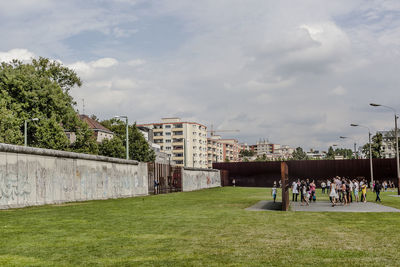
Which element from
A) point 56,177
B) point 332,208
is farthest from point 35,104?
point 332,208

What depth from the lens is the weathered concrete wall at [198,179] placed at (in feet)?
197

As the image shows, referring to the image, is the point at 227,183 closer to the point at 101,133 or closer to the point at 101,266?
the point at 101,133

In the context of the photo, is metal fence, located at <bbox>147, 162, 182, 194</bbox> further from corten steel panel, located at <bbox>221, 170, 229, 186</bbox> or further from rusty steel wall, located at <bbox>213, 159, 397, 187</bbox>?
rusty steel wall, located at <bbox>213, 159, 397, 187</bbox>

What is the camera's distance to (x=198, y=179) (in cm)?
6844

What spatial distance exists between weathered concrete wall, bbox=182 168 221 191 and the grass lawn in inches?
1685

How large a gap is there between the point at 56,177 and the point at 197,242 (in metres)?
19.5

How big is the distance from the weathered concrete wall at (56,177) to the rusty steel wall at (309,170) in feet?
168

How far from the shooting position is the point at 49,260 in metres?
9.00

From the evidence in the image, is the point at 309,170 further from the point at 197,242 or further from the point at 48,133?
the point at 197,242

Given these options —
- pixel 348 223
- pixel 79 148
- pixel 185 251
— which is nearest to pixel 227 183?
pixel 79 148

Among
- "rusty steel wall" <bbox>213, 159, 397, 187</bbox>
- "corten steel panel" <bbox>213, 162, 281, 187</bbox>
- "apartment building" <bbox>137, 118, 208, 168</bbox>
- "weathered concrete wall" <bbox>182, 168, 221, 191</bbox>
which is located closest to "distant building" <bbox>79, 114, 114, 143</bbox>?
"rusty steel wall" <bbox>213, 159, 397, 187</bbox>

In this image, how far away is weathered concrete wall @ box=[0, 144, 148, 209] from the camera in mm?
23995

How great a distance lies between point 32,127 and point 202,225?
4011cm

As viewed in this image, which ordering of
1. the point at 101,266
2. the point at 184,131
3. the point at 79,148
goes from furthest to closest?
1. the point at 184,131
2. the point at 79,148
3. the point at 101,266
